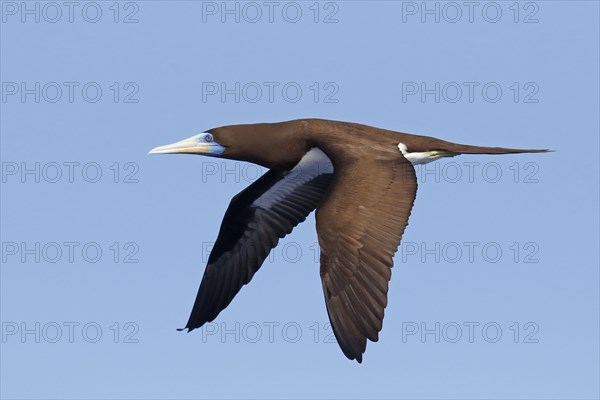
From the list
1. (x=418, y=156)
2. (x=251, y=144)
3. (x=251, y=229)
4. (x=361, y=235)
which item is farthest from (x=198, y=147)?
(x=361, y=235)

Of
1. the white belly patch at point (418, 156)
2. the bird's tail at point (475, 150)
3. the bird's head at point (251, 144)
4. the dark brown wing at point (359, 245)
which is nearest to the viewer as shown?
the dark brown wing at point (359, 245)

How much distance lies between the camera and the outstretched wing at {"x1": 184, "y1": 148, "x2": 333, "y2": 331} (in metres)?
19.4

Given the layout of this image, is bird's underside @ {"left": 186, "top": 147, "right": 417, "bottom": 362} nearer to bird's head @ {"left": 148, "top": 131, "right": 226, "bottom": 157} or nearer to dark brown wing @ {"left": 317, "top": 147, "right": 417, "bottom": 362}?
dark brown wing @ {"left": 317, "top": 147, "right": 417, "bottom": 362}

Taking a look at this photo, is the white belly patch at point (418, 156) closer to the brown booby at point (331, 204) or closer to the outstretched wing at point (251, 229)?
the brown booby at point (331, 204)

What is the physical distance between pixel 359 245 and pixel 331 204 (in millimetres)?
670

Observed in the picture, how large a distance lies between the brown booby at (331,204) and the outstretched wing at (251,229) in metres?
0.02

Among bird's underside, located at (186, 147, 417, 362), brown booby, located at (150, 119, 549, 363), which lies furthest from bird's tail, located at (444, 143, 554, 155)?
bird's underside, located at (186, 147, 417, 362)

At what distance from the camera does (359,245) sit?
15.0 metres

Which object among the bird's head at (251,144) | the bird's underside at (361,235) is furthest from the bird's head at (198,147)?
the bird's underside at (361,235)

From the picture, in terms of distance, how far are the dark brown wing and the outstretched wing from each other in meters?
3.51

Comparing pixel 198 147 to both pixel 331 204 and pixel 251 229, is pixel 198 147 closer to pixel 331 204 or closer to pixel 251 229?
pixel 251 229

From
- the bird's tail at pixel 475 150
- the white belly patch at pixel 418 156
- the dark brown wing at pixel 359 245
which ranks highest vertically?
the bird's tail at pixel 475 150

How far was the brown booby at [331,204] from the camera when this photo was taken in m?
14.9

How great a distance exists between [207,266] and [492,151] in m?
4.80
